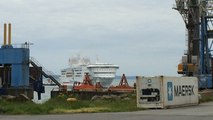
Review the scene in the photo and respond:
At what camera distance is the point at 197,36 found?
7125 cm

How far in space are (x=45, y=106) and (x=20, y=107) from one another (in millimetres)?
1595

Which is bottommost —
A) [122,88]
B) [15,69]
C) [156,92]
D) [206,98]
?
[206,98]

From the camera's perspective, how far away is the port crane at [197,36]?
70.2 metres

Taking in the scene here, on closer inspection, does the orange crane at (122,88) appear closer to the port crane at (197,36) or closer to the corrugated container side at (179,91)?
the port crane at (197,36)

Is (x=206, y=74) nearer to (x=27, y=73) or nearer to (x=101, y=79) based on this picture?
(x=27, y=73)

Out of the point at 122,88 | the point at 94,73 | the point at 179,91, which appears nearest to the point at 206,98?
the point at 179,91

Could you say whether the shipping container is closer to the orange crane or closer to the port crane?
the orange crane

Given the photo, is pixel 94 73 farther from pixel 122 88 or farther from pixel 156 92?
pixel 156 92

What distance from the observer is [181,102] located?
34.8 metres

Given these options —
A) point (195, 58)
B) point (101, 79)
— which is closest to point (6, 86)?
point (195, 58)

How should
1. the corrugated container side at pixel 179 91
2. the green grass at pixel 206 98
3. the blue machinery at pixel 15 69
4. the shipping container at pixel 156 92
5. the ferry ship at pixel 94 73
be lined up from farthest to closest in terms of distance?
the ferry ship at pixel 94 73, the blue machinery at pixel 15 69, the green grass at pixel 206 98, the corrugated container side at pixel 179 91, the shipping container at pixel 156 92

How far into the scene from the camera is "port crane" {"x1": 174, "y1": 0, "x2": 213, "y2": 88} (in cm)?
7025

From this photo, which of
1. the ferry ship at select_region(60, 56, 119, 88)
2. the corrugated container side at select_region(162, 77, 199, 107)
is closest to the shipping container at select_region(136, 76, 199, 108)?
the corrugated container side at select_region(162, 77, 199, 107)

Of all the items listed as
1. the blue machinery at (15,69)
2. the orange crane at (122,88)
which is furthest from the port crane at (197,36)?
the blue machinery at (15,69)
